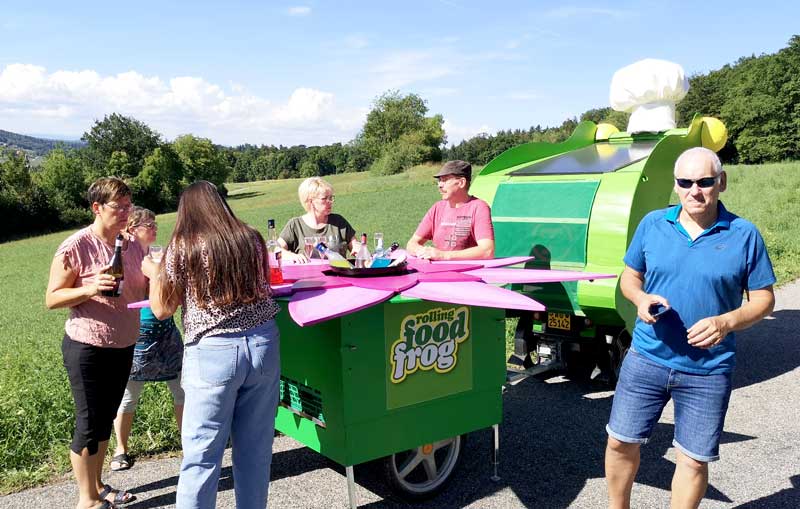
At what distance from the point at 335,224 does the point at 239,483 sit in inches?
100

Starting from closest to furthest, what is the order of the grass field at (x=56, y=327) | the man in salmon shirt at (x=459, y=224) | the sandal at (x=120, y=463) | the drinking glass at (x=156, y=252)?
the drinking glass at (x=156, y=252) → the sandal at (x=120, y=463) → the grass field at (x=56, y=327) → the man in salmon shirt at (x=459, y=224)

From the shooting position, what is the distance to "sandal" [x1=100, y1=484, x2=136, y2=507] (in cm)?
363

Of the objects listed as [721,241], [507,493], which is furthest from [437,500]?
[721,241]

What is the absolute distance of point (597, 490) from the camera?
3.83 metres

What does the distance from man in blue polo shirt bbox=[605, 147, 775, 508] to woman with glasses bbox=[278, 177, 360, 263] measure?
2.54 metres

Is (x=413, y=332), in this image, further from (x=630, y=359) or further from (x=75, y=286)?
(x=75, y=286)

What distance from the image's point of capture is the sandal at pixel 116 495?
143 inches

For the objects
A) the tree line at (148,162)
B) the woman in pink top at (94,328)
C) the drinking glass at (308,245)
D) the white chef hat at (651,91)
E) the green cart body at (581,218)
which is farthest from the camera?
the tree line at (148,162)

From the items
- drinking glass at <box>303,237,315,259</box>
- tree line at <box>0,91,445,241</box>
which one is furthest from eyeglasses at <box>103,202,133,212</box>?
tree line at <box>0,91,445,241</box>

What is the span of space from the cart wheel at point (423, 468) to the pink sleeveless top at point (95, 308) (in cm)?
164

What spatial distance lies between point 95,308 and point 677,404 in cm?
301

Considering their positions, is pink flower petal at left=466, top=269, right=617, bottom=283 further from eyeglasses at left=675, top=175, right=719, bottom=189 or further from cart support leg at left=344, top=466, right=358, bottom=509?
cart support leg at left=344, top=466, right=358, bottom=509

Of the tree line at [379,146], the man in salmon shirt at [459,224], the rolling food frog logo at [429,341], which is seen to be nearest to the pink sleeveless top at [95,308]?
the rolling food frog logo at [429,341]

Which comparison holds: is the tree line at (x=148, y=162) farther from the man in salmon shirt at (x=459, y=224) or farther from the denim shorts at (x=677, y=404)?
the denim shorts at (x=677, y=404)
